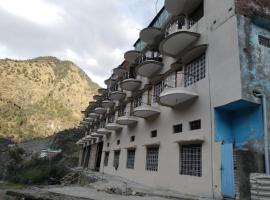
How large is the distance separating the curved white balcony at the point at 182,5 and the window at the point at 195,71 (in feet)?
12.7

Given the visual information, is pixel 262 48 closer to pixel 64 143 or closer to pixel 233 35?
pixel 233 35

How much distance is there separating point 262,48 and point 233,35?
1754 millimetres

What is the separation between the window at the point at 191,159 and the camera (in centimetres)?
1234

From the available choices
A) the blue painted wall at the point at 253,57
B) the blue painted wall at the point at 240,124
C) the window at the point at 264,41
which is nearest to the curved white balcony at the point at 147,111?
the blue painted wall at the point at 240,124

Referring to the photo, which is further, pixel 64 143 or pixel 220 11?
pixel 64 143

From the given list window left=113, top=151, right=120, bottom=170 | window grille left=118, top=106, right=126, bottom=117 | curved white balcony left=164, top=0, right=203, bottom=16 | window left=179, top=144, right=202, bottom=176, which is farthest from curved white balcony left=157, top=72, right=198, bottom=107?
window left=113, top=151, right=120, bottom=170

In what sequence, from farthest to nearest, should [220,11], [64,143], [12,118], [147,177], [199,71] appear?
Answer: 1. [12,118]
2. [64,143]
3. [147,177]
4. [199,71]
5. [220,11]

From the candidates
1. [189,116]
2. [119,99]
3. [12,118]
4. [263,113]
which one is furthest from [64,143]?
[263,113]

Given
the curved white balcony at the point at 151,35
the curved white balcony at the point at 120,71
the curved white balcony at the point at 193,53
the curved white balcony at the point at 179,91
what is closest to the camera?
the curved white balcony at the point at 193,53

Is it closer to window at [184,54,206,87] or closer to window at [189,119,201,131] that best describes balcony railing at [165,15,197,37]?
window at [184,54,206,87]

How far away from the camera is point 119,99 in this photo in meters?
26.7

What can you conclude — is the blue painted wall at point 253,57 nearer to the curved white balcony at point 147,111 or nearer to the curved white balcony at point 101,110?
the curved white balcony at point 147,111

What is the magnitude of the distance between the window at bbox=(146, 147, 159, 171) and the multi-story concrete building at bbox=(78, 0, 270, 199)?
0.22 feet

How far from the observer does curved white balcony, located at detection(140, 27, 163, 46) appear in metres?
19.3
